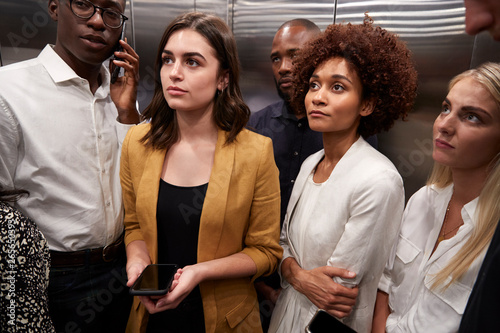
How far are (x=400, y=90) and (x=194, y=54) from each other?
0.94 metres

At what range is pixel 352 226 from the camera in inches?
53.9

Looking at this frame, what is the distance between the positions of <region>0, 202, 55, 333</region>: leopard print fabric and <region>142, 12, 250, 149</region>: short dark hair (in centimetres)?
61

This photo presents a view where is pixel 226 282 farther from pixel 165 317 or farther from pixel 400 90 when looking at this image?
pixel 400 90

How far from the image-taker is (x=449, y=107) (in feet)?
4.25

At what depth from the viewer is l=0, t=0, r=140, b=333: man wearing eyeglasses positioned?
60.2 inches

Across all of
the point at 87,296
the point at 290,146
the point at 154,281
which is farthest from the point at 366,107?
the point at 87,296

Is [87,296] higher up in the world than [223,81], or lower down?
lower down

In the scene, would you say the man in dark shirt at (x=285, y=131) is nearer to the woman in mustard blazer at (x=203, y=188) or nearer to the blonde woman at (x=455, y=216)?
the woman in mustard blazer at (x=203, y=188)

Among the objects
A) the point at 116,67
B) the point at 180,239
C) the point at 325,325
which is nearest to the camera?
the point at 325,325

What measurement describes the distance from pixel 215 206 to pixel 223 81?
0.57 m

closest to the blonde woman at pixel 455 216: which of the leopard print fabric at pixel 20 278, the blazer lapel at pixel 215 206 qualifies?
the blazer lapel at pixel 215 206

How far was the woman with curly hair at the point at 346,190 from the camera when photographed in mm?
1371

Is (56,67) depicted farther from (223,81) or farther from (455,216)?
Result: (455,216)

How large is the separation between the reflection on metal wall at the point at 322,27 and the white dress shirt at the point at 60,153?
1.19 meters
